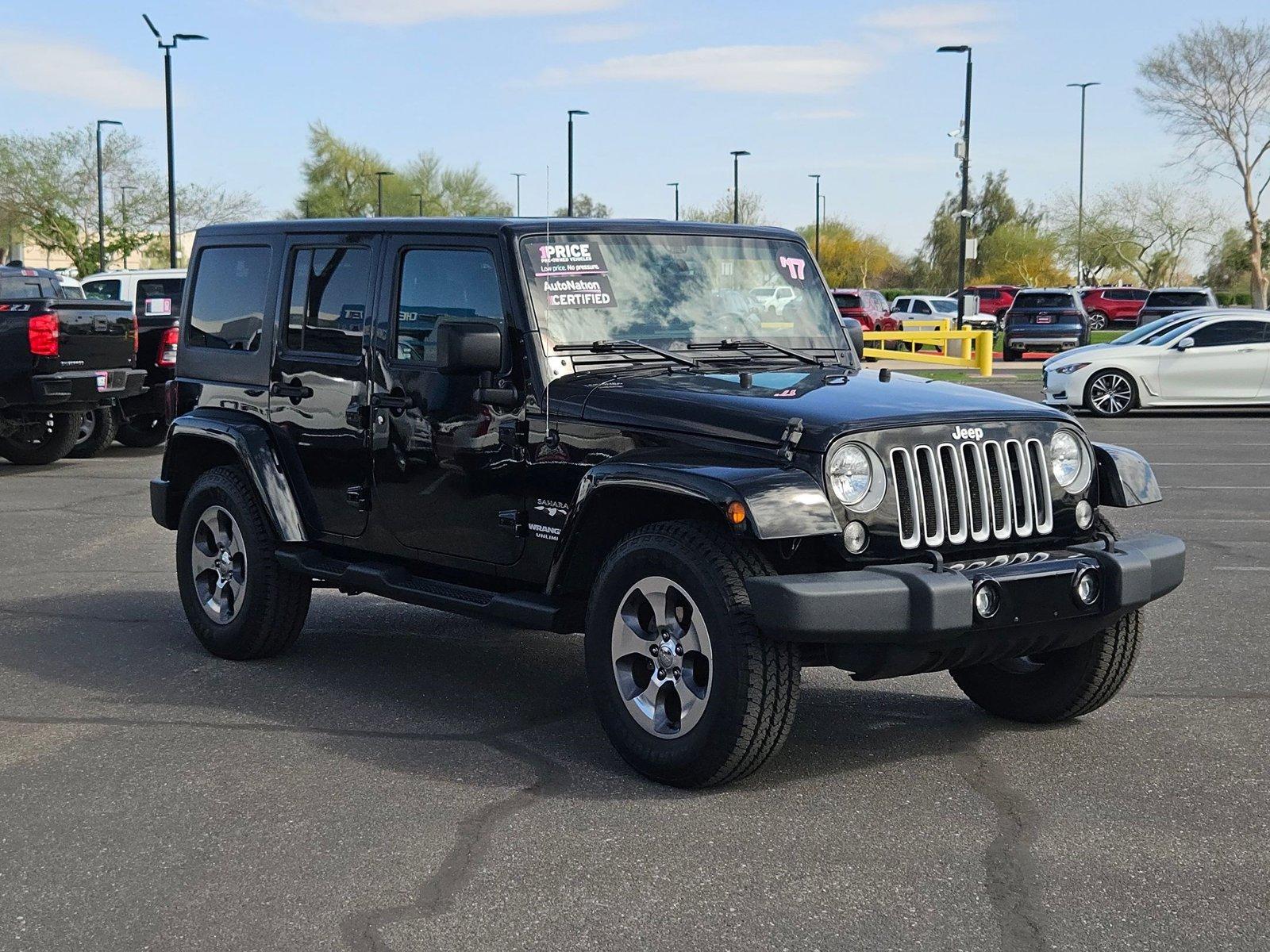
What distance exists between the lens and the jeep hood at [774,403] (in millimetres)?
5023

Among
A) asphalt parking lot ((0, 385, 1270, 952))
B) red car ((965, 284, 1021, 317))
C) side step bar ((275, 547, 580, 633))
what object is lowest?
asphalt parking lot ((0, 385, 1270, 952))

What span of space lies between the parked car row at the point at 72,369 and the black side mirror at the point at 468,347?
8252mm

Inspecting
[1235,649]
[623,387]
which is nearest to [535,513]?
[623,387]

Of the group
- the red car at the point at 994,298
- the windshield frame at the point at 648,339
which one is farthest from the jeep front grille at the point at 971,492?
the red car at the point at 994,298

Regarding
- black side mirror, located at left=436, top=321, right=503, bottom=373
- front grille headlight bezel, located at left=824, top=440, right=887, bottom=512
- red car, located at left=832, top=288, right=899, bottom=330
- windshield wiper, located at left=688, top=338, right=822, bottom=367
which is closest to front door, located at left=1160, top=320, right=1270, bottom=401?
windshield wiper, located at left=688, top=338, right=822, bottom=367

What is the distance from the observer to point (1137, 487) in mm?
5566

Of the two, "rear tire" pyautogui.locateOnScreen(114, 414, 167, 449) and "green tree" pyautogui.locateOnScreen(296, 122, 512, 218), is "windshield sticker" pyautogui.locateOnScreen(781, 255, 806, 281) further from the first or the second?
"green tree" pyautogui.locateOnScreen(296, 122, 512, 218)

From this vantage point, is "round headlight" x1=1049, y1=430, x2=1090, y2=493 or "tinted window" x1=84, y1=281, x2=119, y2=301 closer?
"round headlight" x1=1049, y1=430, x2=1090, y2=493

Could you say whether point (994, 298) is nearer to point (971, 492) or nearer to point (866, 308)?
point (866, 308)

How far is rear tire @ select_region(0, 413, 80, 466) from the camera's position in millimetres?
15906

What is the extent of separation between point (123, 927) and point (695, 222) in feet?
11.7

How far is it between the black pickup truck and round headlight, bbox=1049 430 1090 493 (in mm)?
11452

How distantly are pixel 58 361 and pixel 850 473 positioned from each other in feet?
37.8

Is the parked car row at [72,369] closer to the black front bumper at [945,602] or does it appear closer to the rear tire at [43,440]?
the rear tire at [43,440]
